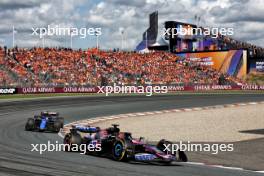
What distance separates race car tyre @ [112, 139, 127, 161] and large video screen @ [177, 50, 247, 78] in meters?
57.9

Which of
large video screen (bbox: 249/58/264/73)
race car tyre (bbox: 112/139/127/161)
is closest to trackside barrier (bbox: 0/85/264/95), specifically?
large video screen (bbox: 249/58/264/73)

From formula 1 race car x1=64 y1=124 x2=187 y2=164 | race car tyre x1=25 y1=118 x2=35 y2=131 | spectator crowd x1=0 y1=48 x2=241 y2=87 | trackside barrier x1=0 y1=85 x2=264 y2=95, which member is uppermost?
spectator crowd x1=0 y1=48 x2=241 y2=87

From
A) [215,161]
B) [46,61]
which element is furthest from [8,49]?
[215,161]

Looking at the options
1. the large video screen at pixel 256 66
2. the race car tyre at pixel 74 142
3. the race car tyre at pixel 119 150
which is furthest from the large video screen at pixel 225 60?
the race car tyre at pixel 119 150

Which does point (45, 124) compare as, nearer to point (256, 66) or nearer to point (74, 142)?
point (74, 142)

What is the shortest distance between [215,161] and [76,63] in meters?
42.2

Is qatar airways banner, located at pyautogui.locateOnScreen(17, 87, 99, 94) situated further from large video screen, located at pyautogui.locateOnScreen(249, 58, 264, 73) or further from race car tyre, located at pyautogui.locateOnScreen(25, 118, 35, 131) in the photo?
large video screen, located at pyautogui.locateOnScreen(249, 58, 264, 73)

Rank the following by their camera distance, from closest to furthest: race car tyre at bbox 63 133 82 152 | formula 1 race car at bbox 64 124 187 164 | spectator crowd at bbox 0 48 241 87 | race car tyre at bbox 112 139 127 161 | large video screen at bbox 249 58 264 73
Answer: formula 1 race car at bbox 64 124 187 164 → race car tyre at bbox 112 139 127 161 → race car tyre at bbox 63 133 82 152 → spectator crowd at bbox 0 48 241 87 → large video screen at bbox 249 58 264 73

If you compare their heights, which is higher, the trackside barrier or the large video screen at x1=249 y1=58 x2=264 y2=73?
the large video screen at x1=249 y1=58 x2=264 y2=73

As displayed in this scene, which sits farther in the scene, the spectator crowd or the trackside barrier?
the spectator crowd

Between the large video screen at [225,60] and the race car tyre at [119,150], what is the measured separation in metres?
57.9

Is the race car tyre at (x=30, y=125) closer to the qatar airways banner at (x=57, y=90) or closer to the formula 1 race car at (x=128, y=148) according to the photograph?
the formula 1 race car at (x=128, y=148)

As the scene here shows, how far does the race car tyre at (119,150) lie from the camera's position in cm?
1131

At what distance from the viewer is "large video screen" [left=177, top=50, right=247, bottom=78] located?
6769 cm
